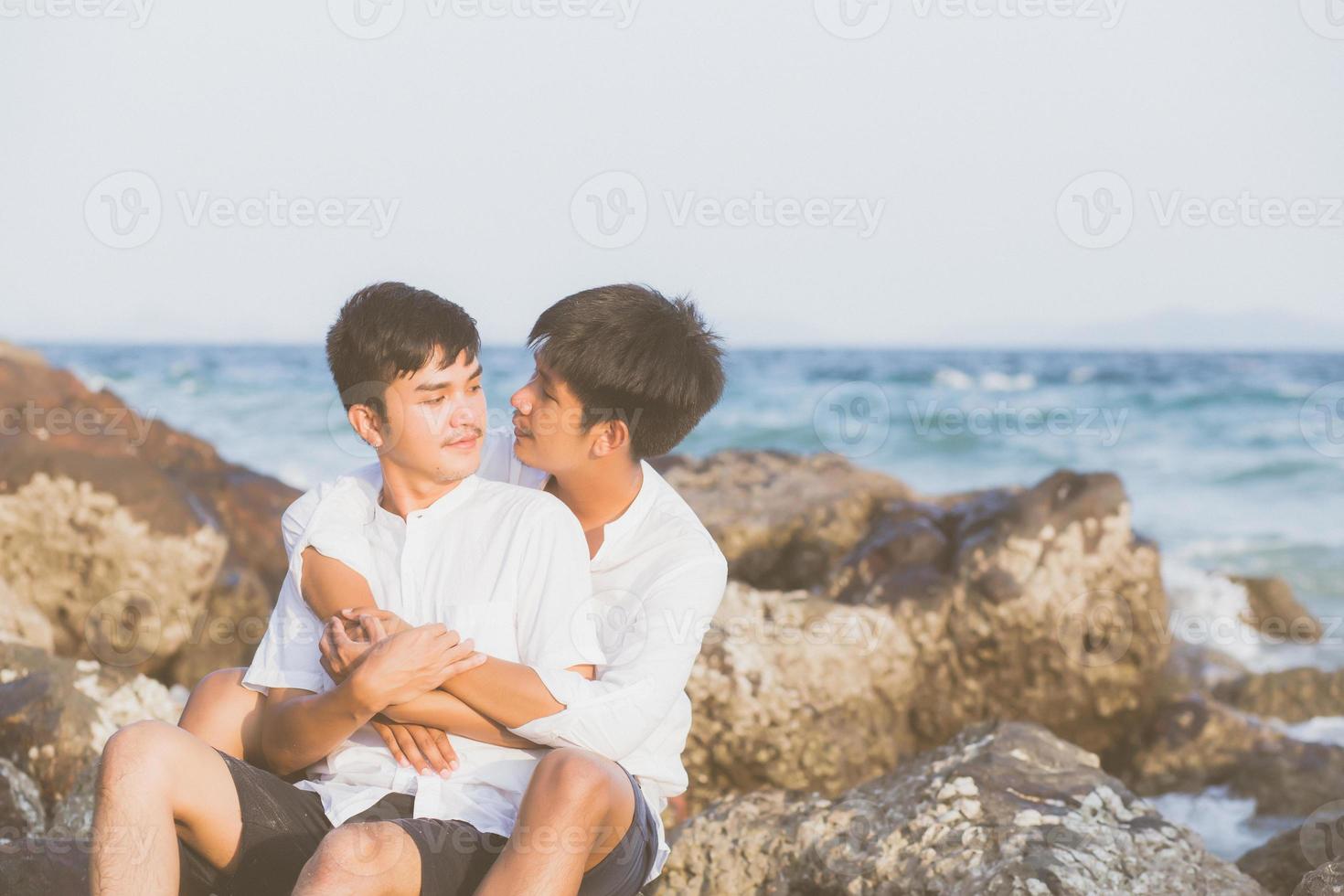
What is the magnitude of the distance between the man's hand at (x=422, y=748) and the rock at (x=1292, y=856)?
9.51 ft

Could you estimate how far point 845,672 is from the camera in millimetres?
5715

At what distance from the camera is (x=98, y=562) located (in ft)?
22.1

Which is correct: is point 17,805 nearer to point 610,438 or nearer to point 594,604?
point 594,604

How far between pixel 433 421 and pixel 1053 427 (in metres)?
20.9

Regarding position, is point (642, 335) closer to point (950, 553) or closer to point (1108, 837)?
point (1108, 837)

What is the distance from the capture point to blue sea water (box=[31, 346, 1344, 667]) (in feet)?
51.9

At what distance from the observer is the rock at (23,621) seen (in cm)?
625

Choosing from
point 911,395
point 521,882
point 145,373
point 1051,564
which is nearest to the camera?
point 521,882

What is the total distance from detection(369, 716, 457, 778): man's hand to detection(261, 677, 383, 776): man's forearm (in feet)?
0.30

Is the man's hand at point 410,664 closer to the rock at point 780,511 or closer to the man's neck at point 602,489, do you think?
the man's neck at point 602,489

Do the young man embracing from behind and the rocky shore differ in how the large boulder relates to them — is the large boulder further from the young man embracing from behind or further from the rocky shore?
the young man embracing from behind

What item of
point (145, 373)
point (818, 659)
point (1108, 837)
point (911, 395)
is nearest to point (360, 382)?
point (1108, 837)

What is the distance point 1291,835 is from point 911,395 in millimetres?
22636

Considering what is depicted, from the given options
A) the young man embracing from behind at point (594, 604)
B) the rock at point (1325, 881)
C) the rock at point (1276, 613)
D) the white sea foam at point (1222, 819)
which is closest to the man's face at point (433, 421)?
the young man embracing from behind at point (594, 604)
